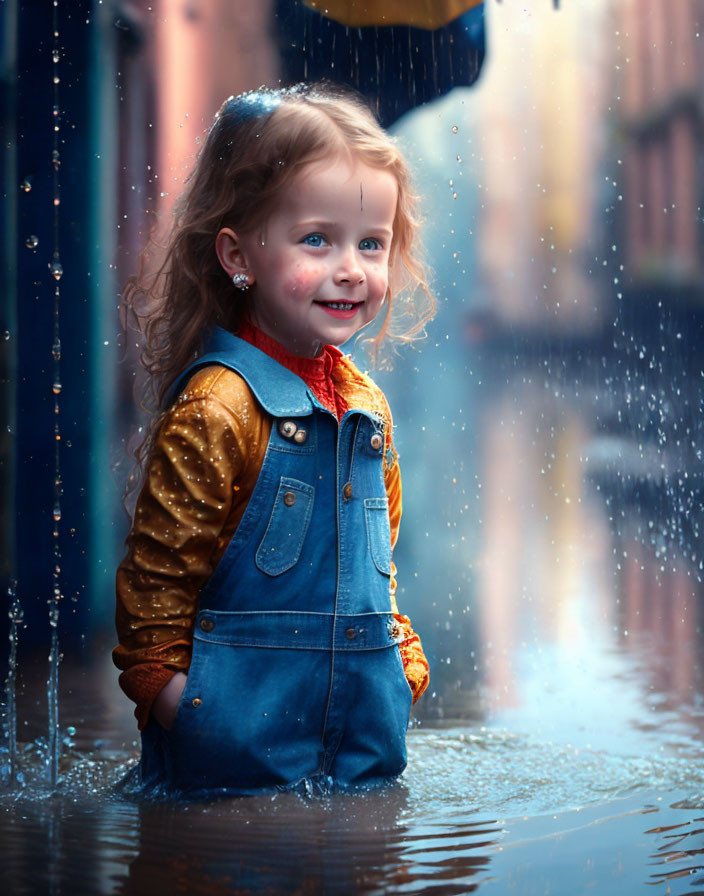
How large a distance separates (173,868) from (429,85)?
249 cm

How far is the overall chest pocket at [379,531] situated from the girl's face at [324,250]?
216mm

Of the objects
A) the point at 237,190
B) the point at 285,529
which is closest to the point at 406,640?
the point at 285,529

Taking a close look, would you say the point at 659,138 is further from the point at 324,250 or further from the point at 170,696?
the point at 170,696

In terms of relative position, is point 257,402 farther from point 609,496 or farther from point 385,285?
point 609,496

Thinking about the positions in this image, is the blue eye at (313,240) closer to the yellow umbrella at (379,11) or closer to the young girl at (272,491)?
the young girl at (272,491)

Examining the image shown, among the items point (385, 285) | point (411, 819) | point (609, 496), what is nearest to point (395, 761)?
point (411, 819)

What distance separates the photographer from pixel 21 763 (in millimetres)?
2027

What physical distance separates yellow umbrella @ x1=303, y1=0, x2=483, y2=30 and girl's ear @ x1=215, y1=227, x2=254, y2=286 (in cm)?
163

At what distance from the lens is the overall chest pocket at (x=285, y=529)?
63.7 inches

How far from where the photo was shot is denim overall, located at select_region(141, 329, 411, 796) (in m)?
1.61

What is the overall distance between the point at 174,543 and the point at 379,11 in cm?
200

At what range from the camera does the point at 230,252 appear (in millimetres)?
1752

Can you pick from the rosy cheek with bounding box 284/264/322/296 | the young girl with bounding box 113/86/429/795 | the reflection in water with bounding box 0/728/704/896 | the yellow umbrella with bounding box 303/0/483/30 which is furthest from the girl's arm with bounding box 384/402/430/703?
the yellow umbrella with bounding box 303/0/483/30

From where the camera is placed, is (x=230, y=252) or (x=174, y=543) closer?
(x=174, y=543)
